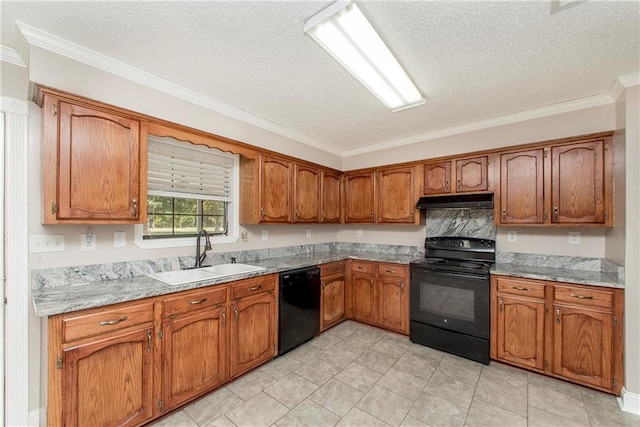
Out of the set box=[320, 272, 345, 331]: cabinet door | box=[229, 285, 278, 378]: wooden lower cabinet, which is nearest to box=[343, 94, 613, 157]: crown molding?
box=[320, 272, 345, 331]: cabinet door

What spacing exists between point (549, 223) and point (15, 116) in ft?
14.6

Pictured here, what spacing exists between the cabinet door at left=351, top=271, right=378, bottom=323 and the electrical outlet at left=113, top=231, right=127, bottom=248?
2.67 metres

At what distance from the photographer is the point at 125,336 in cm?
170

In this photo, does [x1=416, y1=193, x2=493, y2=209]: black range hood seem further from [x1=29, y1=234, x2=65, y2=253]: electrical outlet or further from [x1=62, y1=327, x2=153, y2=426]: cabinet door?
[x1=29, y1=234, x2=65, y2=253]: electrical outlet

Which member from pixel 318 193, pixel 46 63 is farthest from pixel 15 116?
pixel 318 193

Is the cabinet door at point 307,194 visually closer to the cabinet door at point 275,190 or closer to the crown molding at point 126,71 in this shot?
the cabinet door at point 275,190

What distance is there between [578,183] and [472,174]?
2.97ft

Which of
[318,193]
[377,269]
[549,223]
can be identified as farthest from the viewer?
[318,193]

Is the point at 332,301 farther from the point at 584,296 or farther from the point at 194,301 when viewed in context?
the point at 584,296

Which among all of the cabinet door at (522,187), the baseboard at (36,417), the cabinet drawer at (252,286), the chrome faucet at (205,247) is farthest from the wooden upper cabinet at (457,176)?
the baseboard at (36,417)

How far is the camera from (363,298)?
3660 millimetres

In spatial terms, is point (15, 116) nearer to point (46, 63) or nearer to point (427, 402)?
point (46, 63)

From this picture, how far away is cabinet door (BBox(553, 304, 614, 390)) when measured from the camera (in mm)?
2188

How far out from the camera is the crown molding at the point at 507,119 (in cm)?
261
